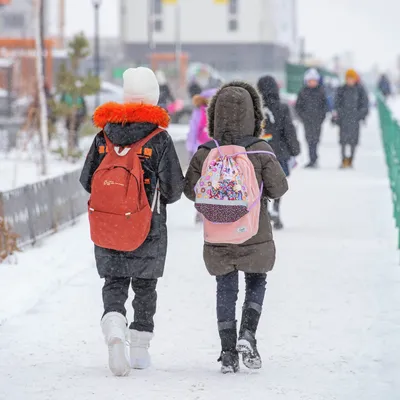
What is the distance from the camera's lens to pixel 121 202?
5.91 metres

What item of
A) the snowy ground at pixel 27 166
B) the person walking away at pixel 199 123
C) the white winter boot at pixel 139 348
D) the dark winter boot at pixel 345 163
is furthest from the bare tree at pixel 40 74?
the white winter boot at pixel 139 348

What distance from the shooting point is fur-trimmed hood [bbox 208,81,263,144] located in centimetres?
608

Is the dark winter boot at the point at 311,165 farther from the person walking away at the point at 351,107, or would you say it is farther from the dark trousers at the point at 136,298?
the dark trousers at the point at 136,298

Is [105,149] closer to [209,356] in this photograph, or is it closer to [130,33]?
[209,356]

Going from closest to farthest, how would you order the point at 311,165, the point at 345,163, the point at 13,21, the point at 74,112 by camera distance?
the point at 345,163 → the point at 311,165 → the point at 74,112 → the point at 13,21

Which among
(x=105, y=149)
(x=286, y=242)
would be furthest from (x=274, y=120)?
(x=105, y=149)

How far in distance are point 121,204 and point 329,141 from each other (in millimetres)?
24818

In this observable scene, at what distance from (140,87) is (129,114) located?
0.21 meters

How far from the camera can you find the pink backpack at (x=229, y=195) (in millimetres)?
5973

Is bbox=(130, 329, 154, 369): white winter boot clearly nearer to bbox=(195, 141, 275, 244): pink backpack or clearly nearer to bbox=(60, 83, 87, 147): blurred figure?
bbox=(195, 141, 275, 244): pink backpack

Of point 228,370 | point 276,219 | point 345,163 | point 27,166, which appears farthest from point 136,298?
point 27,166

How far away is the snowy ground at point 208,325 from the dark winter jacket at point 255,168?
0.57 meters

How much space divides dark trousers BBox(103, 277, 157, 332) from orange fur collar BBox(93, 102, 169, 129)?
783 mm

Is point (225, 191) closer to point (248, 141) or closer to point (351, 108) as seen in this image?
point (248, 141)
